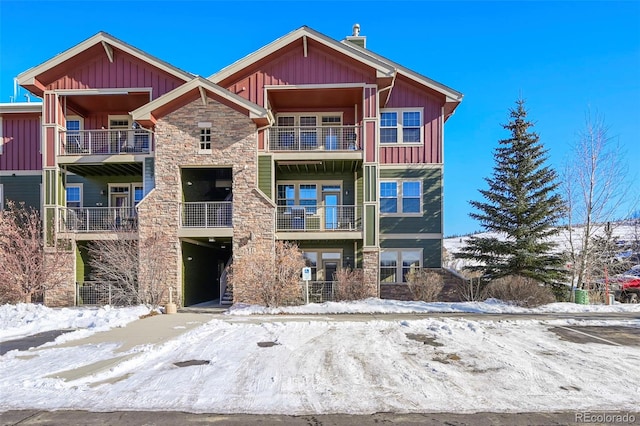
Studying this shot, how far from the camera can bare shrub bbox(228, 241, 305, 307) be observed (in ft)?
48.1

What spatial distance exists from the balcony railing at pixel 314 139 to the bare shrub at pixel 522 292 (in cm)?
841

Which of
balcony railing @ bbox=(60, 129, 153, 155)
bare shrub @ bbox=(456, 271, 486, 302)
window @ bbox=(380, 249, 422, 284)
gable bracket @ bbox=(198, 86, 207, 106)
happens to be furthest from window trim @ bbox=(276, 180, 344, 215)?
bare shrub @ bbox=(456, 271, 486, 302)

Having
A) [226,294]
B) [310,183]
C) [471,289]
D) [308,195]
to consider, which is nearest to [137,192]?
[226,294]

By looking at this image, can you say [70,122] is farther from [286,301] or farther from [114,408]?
[114,408]

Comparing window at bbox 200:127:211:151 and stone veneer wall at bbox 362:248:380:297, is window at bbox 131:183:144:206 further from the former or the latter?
stone veneer wall at bbox 362:248:380:297

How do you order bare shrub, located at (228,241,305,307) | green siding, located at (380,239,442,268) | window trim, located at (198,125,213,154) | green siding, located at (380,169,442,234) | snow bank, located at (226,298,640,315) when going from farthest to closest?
green siding, located at (380,169,442,234)
green siding, located at (380,239,442,268)
window trim, located at (198,125,213,154)
bare shrub, located at (228,241,305,307)
snow bank, located at (226,298,640,315)

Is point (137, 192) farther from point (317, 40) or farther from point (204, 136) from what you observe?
point (317, 40)

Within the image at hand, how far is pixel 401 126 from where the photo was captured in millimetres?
19609

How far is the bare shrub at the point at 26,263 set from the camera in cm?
1486

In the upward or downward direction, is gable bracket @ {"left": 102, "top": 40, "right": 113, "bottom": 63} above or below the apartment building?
above

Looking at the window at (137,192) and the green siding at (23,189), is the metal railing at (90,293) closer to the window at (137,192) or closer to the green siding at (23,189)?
the window at (137,192)

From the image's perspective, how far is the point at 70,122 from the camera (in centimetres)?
1958

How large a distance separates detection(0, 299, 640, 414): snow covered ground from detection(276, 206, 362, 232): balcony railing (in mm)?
6701

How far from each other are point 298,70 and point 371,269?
945cm
